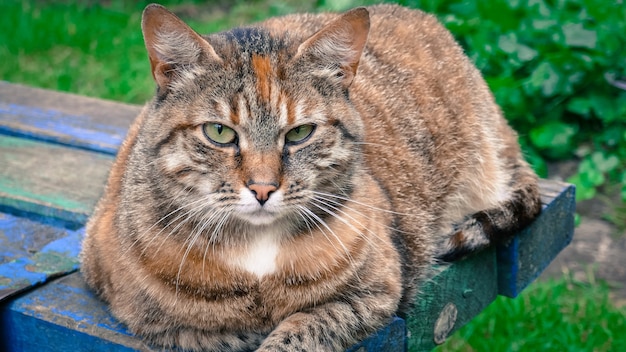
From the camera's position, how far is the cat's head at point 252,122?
1.97 meters

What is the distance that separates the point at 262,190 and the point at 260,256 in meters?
0.22

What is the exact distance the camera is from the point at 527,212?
2.75 metres

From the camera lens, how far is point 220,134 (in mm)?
2008

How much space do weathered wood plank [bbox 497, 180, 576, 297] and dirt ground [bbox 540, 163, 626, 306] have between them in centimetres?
92

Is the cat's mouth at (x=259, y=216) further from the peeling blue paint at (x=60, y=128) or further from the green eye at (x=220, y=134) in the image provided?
the peeling blue paint at (x=60, y=128)

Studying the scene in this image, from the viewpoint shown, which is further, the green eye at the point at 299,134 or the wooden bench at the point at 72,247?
the wooden bench at the point at 72,247

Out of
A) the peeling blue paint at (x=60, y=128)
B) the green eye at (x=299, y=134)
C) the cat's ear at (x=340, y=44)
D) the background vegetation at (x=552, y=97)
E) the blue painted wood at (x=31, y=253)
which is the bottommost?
the background vegetation at (x=552, y=97)

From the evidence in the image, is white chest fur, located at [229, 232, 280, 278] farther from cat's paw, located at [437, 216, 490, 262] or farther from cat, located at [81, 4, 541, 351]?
cat's paw, located at [437, 216, 490, 262]

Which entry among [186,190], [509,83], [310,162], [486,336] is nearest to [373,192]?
[310,162]

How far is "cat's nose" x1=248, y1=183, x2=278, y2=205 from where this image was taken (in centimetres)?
Result: 191

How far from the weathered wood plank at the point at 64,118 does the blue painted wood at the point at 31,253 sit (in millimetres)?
652

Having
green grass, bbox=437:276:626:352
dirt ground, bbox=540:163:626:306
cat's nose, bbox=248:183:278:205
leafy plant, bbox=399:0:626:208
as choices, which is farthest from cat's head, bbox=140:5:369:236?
leafy plant, bbox=399:0:626:208

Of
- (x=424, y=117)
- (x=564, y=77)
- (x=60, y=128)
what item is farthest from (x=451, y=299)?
(x=564, y=77)

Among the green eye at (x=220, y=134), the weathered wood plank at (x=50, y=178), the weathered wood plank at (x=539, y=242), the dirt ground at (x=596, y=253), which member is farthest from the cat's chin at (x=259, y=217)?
the dirt ground at (x=596, y=253)
